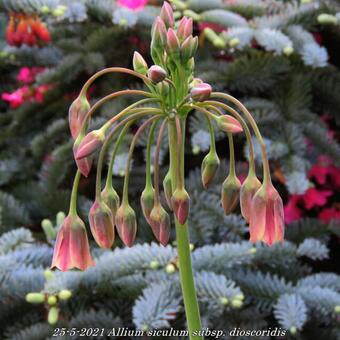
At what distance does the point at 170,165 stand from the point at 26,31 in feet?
4.11

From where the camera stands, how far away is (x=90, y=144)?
1.81ft

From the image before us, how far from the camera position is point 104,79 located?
1712 millimetres

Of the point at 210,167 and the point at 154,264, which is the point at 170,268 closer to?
the point at 154,264

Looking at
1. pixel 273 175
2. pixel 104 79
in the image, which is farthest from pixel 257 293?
pixel 104 79

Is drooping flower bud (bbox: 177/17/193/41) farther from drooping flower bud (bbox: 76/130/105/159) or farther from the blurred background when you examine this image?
the blurred background

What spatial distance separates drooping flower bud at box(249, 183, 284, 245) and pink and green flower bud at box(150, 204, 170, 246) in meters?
0.08

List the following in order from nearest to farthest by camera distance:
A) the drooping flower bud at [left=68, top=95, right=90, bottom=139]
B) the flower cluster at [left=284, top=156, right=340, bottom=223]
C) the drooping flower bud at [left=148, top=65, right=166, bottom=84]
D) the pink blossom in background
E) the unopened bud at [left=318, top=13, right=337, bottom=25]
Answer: the drooping flower bud at [left=148, top=65, right=166, bottom=84] < the drooping flower bud at [left=68, top=95, right=90, bottom=139] < the unopened bud at [left=318, top=13, right=337, bottom=25] < the flower cluster at [left=284, top=156, right=340, bottom=223] < the pink blossom in background

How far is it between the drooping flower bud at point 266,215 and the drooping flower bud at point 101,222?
0.14 m

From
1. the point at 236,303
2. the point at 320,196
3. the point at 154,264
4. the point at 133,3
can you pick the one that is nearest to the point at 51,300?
the point at 154,264

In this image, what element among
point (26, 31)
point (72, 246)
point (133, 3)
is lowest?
point (26, 31)

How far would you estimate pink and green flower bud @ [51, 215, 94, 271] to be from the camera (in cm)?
60

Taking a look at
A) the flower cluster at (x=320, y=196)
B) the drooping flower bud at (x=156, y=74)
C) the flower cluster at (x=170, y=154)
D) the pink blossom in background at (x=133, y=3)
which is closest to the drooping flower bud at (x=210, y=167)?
the flower cluster at (x=170, y=154)

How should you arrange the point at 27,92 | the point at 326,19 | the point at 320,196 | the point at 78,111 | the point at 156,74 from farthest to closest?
1. the point at 27,92
2. the point at 320,196
3. the point at 326,19
4. the point at 78,111
5. the point at 156,74

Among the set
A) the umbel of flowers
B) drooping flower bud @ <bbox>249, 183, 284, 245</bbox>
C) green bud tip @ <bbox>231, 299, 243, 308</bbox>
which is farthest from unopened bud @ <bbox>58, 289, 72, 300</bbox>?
drooping flower bud @ <bbox>249, 183, 284, 245</bbox>
